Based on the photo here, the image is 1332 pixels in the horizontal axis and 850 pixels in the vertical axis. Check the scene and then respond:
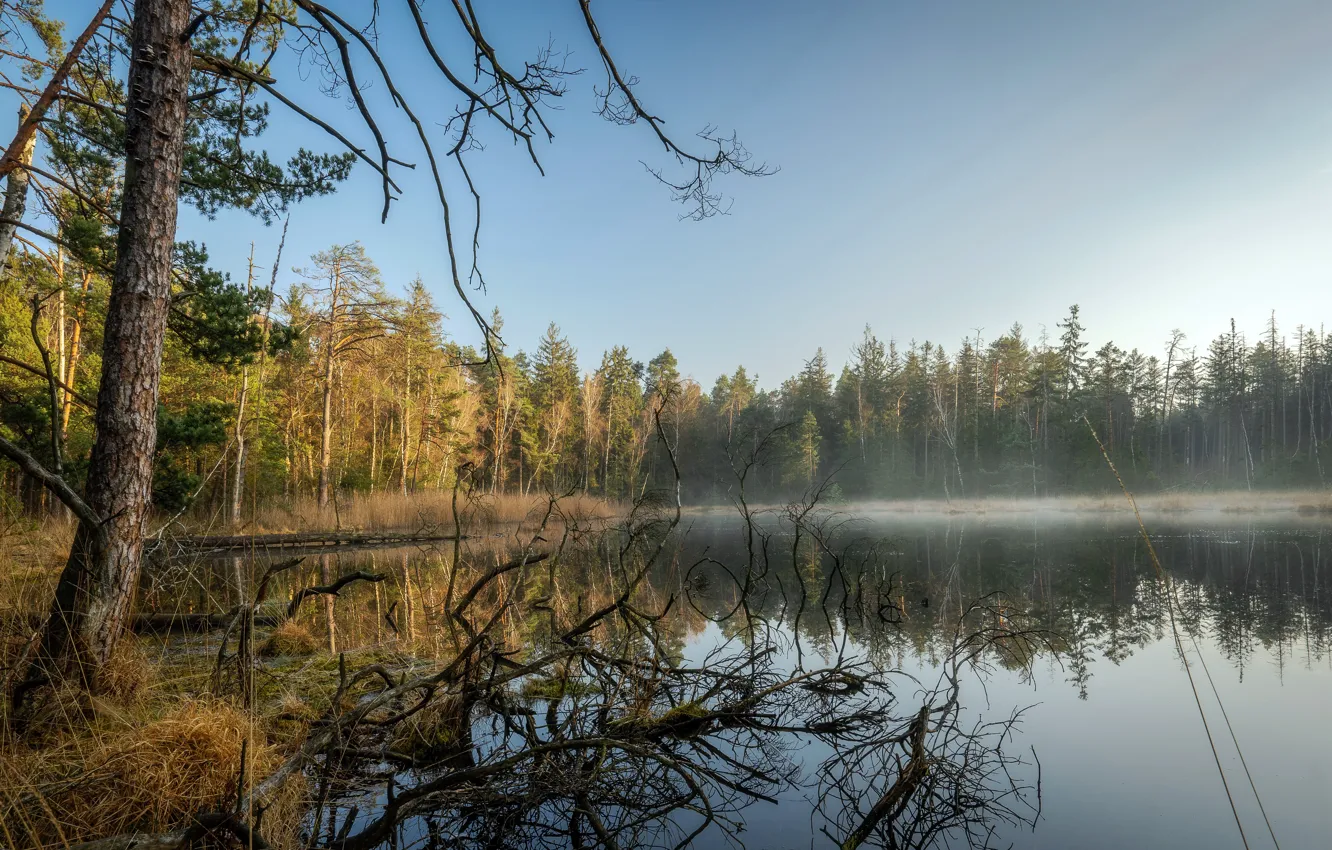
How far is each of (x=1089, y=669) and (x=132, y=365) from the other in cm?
739

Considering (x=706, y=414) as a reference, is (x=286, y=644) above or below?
below

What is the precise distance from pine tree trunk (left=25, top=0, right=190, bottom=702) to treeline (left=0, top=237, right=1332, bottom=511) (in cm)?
1316

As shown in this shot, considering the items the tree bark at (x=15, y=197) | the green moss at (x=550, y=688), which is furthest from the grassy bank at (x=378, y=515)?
the green moss at (x=550, y=688)

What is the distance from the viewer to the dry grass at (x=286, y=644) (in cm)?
545

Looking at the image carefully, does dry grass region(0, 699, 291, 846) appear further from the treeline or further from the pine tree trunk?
the treeline

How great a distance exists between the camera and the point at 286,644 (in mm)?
5527

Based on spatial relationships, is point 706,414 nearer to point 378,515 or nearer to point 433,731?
point 378,515

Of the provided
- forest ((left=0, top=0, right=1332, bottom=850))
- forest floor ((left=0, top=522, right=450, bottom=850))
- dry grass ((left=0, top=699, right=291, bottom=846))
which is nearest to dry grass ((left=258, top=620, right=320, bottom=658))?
forest ((left=0, top=0, right=1332, bottom=850))

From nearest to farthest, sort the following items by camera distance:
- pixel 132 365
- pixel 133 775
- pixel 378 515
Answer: pixel 133 775 < pixel 132 365 < pixel 378 515

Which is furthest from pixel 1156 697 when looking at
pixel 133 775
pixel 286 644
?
pixel 286 644

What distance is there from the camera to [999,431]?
1651 inches

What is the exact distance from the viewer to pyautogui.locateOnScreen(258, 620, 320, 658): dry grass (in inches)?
215

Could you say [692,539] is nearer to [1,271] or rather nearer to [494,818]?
[1,271]

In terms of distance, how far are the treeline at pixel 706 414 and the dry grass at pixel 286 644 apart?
12027 mm
